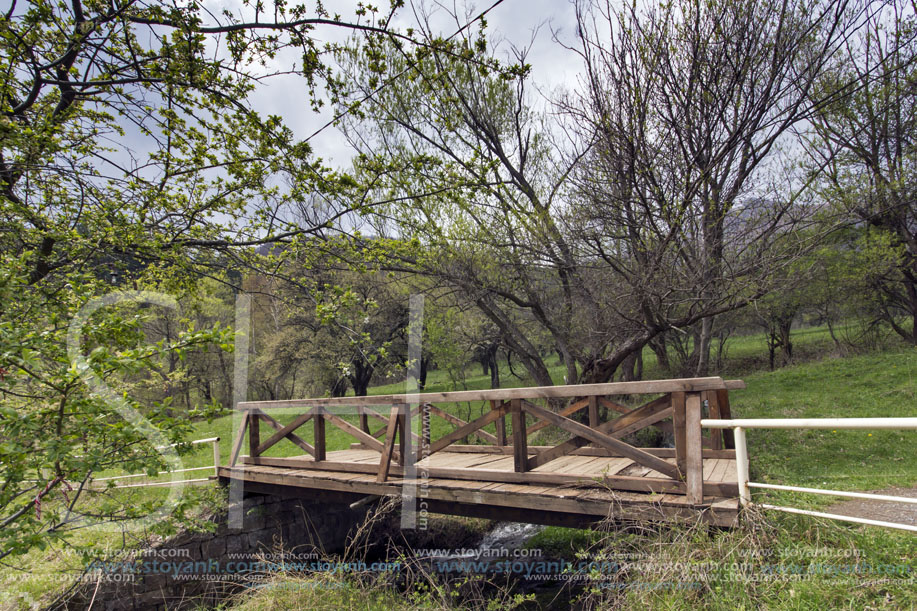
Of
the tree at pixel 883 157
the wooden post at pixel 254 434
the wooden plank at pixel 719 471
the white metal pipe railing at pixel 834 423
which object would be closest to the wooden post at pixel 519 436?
the wooden plank at pixel 719 471

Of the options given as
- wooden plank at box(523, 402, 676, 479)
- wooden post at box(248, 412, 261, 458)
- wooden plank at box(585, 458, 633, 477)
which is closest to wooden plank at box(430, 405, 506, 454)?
wooden plank at box(523, 402, 676, 479)

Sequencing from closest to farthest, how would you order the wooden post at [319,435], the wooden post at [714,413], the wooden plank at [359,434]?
the wooden post at [714,413] < the wooden plank at [359,434] < the wooden post at [319,435]

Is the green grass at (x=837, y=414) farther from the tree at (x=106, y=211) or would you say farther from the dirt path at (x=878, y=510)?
the tree at (x=106, y=211)

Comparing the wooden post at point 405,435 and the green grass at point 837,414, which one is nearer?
the wooden post at point 405,435

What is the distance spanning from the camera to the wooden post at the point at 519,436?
15.4ft

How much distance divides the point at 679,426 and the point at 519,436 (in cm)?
150

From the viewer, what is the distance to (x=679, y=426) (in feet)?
12.8

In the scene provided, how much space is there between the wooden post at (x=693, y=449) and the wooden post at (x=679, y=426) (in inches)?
2.9

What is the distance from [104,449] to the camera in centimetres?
283

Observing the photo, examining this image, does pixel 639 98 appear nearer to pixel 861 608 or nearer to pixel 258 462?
pixel 861 608

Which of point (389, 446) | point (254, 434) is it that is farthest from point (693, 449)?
point (254, 434)

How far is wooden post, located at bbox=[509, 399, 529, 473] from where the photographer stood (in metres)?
Result: 4.71

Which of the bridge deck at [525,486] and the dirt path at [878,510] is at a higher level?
the bridge deck at [525,486]

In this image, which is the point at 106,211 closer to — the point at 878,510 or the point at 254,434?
the point at 254,434
